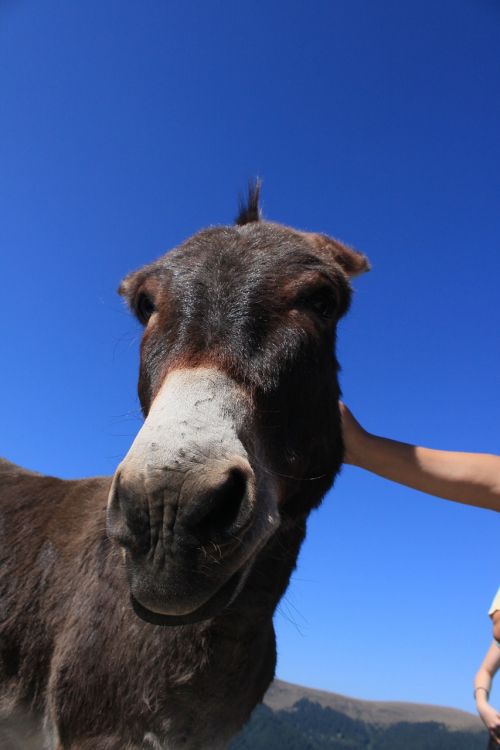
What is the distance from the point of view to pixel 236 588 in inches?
88.7

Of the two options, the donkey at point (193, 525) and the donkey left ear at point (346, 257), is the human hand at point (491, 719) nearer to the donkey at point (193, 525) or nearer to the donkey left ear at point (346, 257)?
the donkey at point (193, 525)

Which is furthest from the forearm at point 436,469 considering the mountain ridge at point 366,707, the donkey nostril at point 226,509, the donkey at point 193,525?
the mountain ridge at point 366,707

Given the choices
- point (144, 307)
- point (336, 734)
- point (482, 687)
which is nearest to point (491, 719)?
point (482, 687)

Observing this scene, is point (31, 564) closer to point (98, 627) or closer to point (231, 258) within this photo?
point (98, 627)

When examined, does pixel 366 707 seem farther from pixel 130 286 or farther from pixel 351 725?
pixel 130 286

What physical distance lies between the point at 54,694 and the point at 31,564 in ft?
3.40

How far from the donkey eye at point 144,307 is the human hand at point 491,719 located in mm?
4161

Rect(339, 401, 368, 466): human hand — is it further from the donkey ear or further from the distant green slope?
the distant green slope

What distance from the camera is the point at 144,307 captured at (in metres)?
3.52

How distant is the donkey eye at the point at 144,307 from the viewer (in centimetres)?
340

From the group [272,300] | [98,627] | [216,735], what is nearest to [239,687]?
[216,735]

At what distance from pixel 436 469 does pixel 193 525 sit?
264cm

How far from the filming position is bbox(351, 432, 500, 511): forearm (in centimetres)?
381

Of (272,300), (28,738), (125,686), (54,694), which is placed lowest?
(28,738)
